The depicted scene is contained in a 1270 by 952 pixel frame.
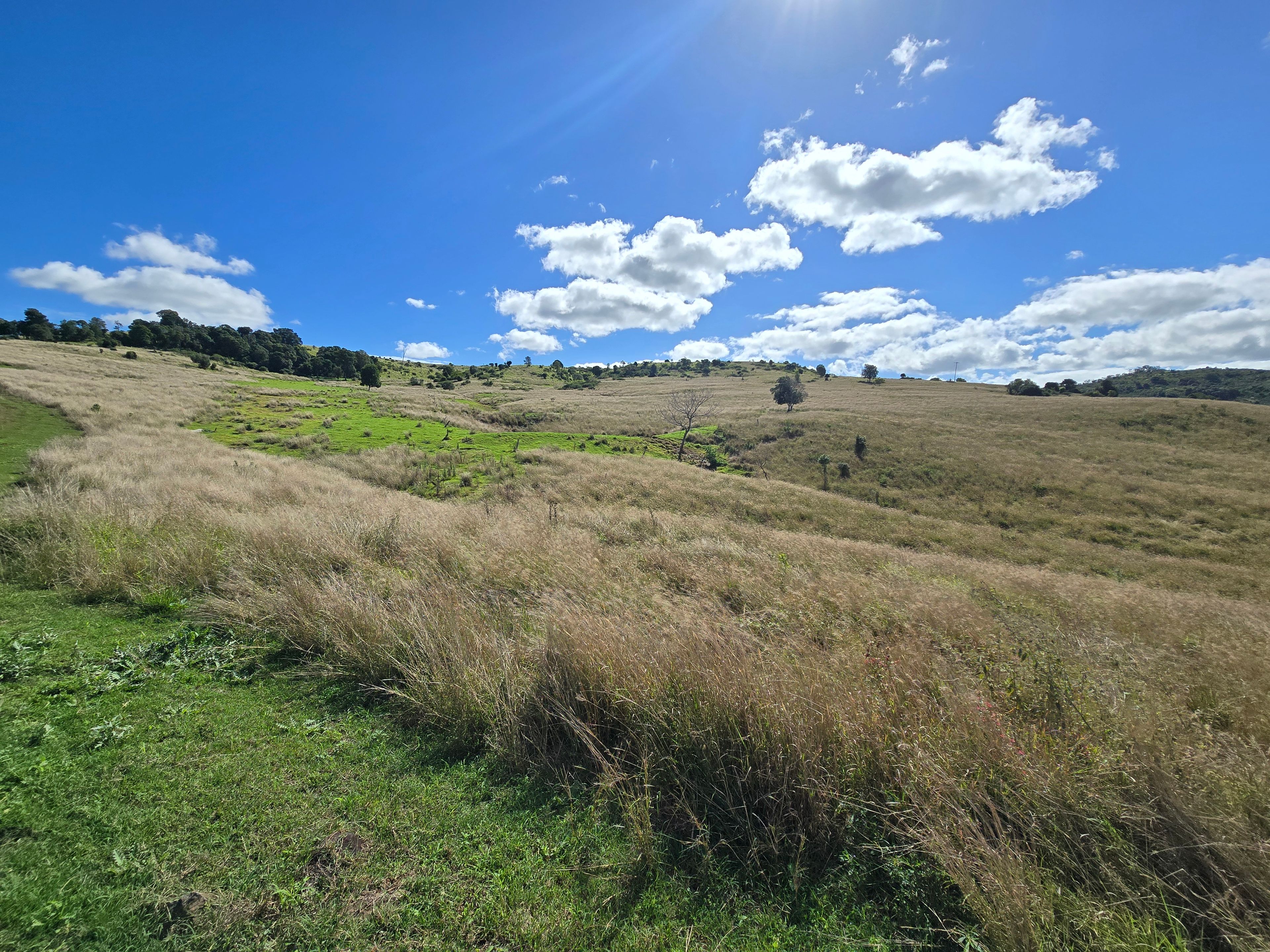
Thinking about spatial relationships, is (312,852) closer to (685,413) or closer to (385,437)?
(385,437)

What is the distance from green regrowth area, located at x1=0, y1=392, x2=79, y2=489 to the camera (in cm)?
1323

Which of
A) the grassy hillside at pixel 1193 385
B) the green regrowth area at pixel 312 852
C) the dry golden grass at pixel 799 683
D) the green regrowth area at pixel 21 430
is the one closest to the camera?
the green regrowth area at pixel 312 852

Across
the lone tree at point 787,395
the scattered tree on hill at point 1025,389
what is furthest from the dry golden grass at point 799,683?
the scattered tree on hill at point 1025,389

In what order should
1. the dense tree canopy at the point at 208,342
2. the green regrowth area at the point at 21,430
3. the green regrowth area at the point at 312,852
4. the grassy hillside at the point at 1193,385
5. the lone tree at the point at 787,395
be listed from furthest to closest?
the grassy hillside at the point at 1193,385, the dense tree canopy at the point at 208,342, the lone tree at the point at 787,395, the green regrowth area at the point at 21,430, the green regrowth area at the point at 312,852

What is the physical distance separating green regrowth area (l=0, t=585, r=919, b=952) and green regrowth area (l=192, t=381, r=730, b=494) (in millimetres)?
19199

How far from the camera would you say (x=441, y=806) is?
306 centimetres

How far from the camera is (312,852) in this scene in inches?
106

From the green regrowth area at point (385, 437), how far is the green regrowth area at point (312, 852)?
19199 mm

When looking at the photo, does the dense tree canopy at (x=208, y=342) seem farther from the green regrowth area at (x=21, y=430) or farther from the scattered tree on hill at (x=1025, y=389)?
the scattered tree on hill at (x=1025, y=389)

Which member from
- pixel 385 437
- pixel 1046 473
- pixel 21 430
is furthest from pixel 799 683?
pixel 1046 473

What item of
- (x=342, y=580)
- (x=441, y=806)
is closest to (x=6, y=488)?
(x=342, y=580)

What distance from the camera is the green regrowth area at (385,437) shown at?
89.7 feet

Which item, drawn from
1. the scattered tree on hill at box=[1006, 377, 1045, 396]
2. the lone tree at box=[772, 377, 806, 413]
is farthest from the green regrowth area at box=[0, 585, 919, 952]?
the scattered tree on hill at box=[1006, 377, 1045, 396]

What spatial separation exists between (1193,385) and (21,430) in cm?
19486
